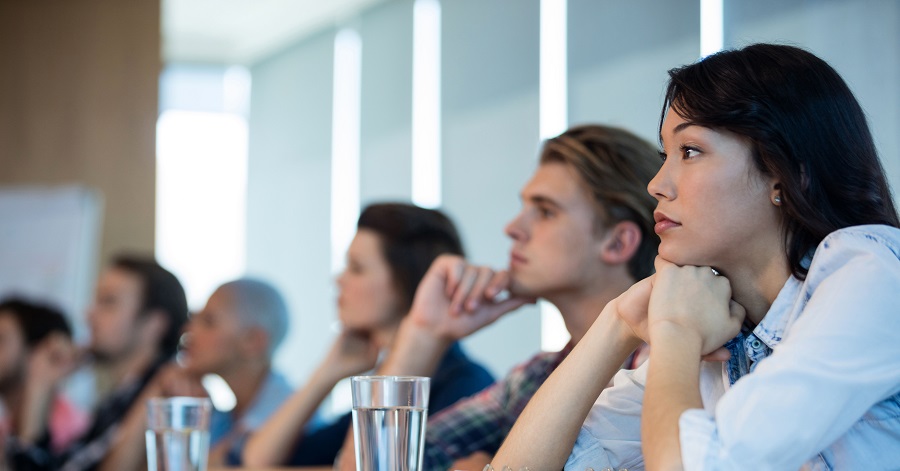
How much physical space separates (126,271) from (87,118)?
3.71ft

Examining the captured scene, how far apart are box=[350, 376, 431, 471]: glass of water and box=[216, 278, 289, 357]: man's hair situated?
84.1 inches

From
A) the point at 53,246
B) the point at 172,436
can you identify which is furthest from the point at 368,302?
the point at 53,246

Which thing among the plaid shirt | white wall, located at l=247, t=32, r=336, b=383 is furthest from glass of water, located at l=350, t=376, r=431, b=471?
white wall, located at l=247, t=32, r=336, b=383

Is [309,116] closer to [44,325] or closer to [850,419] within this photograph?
[44,325]

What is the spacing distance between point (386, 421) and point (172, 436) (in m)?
0.57

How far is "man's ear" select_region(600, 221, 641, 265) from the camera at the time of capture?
6.01 feet

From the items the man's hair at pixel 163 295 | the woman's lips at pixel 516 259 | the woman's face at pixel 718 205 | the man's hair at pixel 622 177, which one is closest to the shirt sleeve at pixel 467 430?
the woman's lips at pixel 516 259

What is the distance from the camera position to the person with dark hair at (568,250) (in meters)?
1.83

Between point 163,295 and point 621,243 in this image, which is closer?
point 621,243

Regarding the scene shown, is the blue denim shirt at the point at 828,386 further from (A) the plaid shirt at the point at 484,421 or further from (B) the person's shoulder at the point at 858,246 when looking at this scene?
(A) the plaid shirt at the point at 484,421

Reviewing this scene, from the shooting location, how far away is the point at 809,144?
114 centimetres

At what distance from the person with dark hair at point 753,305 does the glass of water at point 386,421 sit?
181 millimetres

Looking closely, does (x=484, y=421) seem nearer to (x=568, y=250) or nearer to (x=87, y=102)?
(x=568, y=250)

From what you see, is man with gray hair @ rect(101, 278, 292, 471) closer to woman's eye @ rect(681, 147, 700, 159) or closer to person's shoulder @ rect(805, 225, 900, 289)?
woman's eye @ rect(681, 147, 700, 159)
